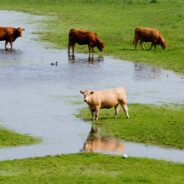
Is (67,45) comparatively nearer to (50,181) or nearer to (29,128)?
(29,128)

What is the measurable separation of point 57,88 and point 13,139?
8.47m

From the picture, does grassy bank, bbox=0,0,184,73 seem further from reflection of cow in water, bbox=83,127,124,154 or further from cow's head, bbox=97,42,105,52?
reflection of cow in water, bbox=83,127,124,154

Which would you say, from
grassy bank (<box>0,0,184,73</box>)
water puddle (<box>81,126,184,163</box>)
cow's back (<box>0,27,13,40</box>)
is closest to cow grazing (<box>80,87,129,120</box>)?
water puddle (<box>81,126,184,163</box>)

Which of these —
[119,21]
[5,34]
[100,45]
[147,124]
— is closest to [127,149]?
[147,124]

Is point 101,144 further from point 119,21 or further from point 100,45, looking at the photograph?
point 119,21

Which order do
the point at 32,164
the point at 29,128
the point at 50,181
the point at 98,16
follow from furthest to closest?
the point at 98,16, the point at 29,128, the point at 32,164, the point at 50,181

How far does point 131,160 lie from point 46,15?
129ft

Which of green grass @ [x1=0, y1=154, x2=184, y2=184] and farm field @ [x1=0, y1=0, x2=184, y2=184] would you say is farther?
farm field @ [x1=0, y1=0, x2=184, y2=184]

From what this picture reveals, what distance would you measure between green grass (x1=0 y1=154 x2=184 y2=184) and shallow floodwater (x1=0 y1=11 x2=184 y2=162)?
1046 millimetres

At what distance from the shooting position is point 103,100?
23000 millimetres

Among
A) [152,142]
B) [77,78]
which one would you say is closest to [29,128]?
[152,142]

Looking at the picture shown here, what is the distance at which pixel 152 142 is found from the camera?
67.3 ft

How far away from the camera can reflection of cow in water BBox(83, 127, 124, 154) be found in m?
19.7

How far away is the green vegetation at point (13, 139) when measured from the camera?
20203mm
